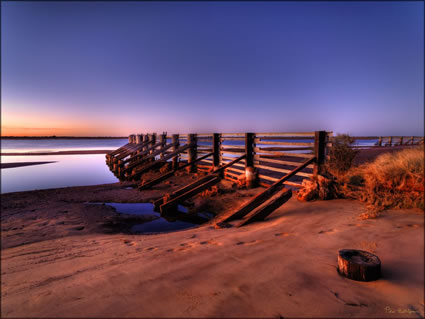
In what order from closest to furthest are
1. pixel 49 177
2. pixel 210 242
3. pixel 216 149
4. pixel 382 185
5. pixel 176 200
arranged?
pixel 210 242 < pixel 382 185 < pixel 176 200 < pixel 216 149 < pixel 49 177

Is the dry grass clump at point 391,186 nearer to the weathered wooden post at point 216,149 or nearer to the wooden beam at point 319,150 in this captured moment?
the wooden beam at point 319,150

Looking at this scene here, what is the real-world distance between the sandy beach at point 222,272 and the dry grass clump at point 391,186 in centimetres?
30

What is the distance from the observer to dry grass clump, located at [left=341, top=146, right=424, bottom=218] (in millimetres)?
3750

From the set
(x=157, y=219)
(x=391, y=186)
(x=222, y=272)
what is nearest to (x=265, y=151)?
(x=391, y=186)

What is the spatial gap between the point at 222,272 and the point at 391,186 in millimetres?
4077

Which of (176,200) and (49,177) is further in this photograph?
(49,177)

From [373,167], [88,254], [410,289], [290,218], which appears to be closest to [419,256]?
[410,289]

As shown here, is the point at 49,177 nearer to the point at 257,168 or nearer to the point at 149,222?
the point at 149,222

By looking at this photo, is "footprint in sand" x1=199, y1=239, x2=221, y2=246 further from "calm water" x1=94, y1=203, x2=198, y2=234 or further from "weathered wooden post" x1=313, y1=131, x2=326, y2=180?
"weathered wooden post" x1=313, y1=131, x2=326, y2=180

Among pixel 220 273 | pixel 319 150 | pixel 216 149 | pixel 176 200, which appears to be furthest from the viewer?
pixel 216 149

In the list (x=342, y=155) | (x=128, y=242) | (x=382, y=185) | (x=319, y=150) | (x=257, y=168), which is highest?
(x=319, y=150)

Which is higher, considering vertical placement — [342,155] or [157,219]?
[342,155]

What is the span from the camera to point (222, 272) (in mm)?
2381

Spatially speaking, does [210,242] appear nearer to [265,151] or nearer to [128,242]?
[128,242]
